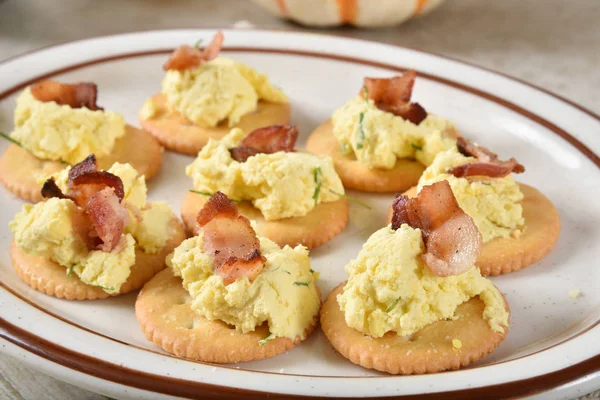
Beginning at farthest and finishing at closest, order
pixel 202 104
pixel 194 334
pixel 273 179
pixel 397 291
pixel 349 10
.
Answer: pixel 349 10 < pixel 202 104 < pixel 273 179 < pixel 194 334 < pixel 397 291

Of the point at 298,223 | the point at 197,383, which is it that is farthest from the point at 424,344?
the point at 298,223

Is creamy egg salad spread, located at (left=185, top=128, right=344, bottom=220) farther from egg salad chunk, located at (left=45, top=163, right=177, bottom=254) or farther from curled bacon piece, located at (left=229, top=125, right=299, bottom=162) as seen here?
egg salad chunk, located at (left=45, top=163, right=177, bottom=254)

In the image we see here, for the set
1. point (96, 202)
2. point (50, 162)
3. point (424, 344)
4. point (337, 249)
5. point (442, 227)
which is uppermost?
point (442, 227)

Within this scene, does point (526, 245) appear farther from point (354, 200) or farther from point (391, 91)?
point (391, 91)

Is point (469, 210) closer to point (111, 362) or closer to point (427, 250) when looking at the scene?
point (427, 250)

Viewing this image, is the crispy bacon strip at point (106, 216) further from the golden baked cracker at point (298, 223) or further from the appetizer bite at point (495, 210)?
the appetizer bite at point (495, 210)

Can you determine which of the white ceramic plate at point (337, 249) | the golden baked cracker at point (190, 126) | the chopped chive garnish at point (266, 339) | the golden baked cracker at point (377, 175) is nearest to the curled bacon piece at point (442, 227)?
the white ceramic plate at point (337, 249)

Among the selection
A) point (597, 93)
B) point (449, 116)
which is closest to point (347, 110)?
point (449, 116)
